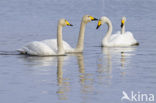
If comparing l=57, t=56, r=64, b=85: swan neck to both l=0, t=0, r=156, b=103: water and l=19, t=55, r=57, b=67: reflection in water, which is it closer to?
l=0, t=0, r=156, b=103: water

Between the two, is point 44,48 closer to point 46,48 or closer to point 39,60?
point 46,48

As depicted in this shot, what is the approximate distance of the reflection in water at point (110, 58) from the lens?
13.8 meters

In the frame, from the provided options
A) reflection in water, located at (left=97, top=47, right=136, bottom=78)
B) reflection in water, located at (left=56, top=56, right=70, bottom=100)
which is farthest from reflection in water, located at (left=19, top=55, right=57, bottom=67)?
reflection in water, located at (left=97, top=47, right=136, bottom=78)

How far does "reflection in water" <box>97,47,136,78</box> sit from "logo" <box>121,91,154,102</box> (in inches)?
89.5

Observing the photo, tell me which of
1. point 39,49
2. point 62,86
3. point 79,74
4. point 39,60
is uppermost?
point 39,49

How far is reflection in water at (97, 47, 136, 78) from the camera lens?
13823 millimetres

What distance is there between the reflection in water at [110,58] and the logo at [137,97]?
227 cm

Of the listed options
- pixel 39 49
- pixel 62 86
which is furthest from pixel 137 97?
pixel 39 49

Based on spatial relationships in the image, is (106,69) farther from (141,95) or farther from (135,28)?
(135,28)

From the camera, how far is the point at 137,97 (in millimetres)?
10188

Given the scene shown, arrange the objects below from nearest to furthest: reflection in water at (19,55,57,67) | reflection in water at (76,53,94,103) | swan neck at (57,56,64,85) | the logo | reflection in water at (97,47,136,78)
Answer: the logo
reflection in water at (76,53,94,103)
swan neck at (57,56,64,85)
reflection in water at (97,47,136,78)
reflection in water at (19,55,57,67)

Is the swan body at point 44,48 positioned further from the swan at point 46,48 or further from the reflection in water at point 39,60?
the reflection in water at point 39,60

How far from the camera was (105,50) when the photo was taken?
1933 cm

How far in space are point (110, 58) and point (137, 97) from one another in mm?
6372
